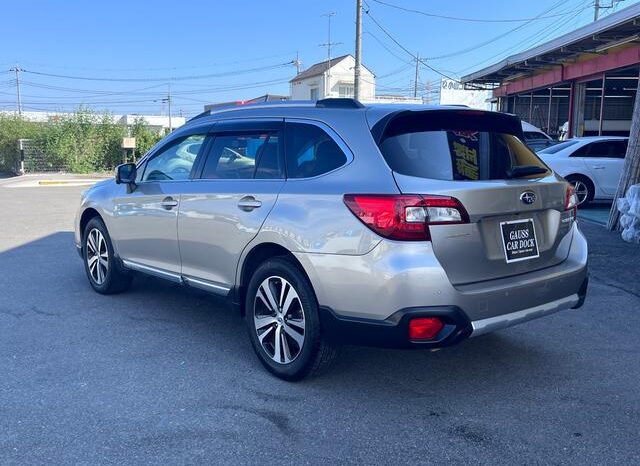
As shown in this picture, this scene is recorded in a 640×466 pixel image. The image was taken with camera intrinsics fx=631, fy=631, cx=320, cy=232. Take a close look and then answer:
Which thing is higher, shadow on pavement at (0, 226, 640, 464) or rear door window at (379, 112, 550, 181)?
rear door window at (379, 112, 550, 181)

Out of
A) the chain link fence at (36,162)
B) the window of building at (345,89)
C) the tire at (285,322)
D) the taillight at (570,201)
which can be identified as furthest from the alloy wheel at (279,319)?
the window of building at (345,89)

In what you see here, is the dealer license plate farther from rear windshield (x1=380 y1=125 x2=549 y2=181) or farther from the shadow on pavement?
the shadow on pavement

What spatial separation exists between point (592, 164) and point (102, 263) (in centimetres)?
1027

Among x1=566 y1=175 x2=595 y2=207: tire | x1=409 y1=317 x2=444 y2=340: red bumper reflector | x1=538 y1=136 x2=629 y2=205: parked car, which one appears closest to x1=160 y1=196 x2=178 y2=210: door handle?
x1=409 y1=317 x2=444 y2=340: red bumper reflector

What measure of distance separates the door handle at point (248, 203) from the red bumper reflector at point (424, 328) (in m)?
1.38

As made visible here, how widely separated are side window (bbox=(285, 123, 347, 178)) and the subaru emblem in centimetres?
110

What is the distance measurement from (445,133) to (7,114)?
1222 inches

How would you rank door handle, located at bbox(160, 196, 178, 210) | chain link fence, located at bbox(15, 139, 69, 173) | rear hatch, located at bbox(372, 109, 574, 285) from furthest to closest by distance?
chain link fence, located at bbox(15, 139, 69, 173) < door handle, located at bbox(160, 196, 178, 210) < rear hatch, located at bbox(372, 109, 574, 285)

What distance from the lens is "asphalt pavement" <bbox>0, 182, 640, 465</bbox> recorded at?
326 cm

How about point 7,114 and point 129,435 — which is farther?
point 7,114

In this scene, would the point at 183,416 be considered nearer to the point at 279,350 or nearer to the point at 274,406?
the point at 274,406

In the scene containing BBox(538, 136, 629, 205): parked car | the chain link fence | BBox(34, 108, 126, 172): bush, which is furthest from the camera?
the chain link fence

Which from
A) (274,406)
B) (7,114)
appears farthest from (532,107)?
(274,406)

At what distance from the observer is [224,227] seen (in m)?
4.49
